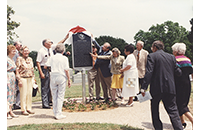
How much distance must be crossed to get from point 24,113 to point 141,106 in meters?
3.82

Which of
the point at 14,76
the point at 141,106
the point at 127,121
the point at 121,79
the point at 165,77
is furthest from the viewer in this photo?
the point at 121,79

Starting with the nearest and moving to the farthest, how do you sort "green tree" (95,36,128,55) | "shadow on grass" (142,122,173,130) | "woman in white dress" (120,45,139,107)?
"shadow on grass" (142,122,173,130) → "woman in white dress" (120,45,139,107) → "green tree" (95,36,128,55)

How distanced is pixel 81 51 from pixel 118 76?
1.63m

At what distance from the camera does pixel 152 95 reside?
4.46m

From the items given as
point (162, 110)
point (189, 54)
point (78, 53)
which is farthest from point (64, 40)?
point (189, 54)

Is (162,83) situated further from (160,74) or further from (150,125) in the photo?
(150,125)

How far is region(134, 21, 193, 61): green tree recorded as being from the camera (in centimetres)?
5456

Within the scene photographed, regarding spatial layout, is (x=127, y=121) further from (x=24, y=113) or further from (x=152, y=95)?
(x=24, y=113)

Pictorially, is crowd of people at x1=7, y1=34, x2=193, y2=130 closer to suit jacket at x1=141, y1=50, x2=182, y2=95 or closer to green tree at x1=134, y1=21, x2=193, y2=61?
suit jacket at x1=141, y1=50, x2=182, y2=95

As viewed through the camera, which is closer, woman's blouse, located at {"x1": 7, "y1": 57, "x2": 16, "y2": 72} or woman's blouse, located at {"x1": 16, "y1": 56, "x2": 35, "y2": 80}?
woman's blouse, located at {"x1": 7, "y1": 57, "x2": 16, "y2": 72}

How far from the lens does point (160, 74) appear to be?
14.5ft

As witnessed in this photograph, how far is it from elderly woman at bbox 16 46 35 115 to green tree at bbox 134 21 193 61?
49.7m

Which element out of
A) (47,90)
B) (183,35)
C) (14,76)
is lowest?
(47,90)

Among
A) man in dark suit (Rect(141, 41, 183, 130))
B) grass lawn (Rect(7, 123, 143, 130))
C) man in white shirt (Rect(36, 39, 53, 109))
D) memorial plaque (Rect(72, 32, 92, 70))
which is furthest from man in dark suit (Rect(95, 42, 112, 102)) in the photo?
man in dark suit (Rect(141, 41, 183, 130))
